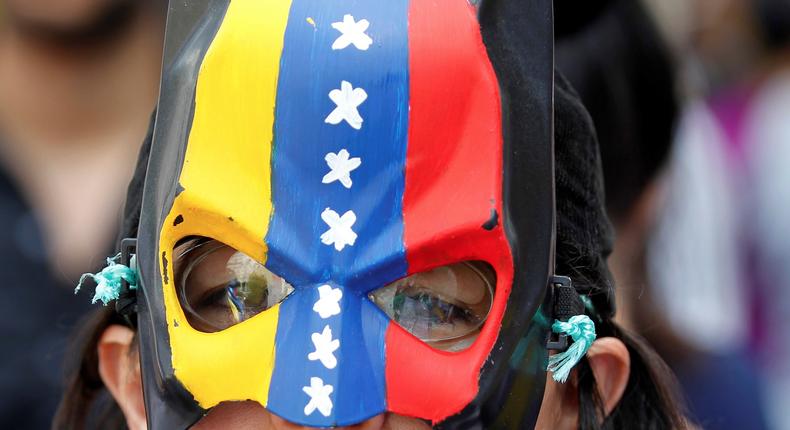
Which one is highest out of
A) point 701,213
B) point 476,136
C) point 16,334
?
point 476,136

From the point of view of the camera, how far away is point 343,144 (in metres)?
1.72

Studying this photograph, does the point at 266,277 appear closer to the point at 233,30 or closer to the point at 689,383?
the point at 233,30

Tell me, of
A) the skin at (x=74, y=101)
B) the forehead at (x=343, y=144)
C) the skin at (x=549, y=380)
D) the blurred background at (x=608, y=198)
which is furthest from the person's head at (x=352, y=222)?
the skin at (x=74, y=101)

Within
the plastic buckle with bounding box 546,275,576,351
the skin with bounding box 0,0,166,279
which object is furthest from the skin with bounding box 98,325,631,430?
the skin with bounding box 0,0,166,279

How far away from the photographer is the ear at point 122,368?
2.14 m

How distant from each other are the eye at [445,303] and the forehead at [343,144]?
3.1 inches

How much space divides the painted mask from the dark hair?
10.8 inches

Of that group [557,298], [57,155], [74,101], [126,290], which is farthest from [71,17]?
[557,298]

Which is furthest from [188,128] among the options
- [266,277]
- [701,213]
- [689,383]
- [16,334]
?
[701,213]

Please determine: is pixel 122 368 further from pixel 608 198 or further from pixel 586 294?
pixel 608 198

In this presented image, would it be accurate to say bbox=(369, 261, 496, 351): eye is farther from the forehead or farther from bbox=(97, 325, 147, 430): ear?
bbox=(97, 325, 147, 430): ear

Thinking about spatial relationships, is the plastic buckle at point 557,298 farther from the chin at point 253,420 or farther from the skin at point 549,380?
the chin at point 253,420

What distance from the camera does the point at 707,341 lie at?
335 centimetres

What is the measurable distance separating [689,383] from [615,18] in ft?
3.17
